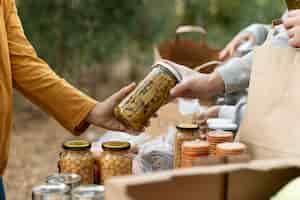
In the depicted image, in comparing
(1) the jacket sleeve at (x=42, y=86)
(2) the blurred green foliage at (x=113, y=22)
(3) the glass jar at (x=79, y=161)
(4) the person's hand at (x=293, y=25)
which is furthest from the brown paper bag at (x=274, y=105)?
(2) the blurred green foliage at (x=113, y=22)

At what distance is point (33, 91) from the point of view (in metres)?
1.57

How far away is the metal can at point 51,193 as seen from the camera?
39.3 inches

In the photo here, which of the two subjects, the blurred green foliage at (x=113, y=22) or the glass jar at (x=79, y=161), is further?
the blurred green foliage at (x=113, y=22)

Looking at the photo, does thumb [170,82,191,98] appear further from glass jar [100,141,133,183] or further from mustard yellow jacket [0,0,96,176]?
mustard yellow jacket [0,0,96,176]

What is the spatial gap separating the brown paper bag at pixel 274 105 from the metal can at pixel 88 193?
30 centimetres

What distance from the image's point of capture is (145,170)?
4.31ft

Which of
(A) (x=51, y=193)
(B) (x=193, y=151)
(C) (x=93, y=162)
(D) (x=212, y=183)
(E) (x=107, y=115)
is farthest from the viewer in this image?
(E) (x=107, y=115)

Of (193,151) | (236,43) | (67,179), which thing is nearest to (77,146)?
(67,179)

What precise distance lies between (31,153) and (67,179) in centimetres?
294

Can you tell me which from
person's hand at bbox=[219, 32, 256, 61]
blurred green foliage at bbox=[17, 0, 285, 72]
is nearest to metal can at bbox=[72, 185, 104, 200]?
person's hand at bbox=[219, 32, 256, 61]

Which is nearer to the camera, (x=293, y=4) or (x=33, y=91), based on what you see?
(x=293, y=4)

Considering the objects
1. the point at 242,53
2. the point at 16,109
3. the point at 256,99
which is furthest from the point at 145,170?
the point at 16,109

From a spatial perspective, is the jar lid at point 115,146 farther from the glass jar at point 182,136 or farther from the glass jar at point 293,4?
the glass jar at point 293,4

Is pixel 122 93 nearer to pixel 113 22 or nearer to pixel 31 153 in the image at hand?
pixel 31 153
